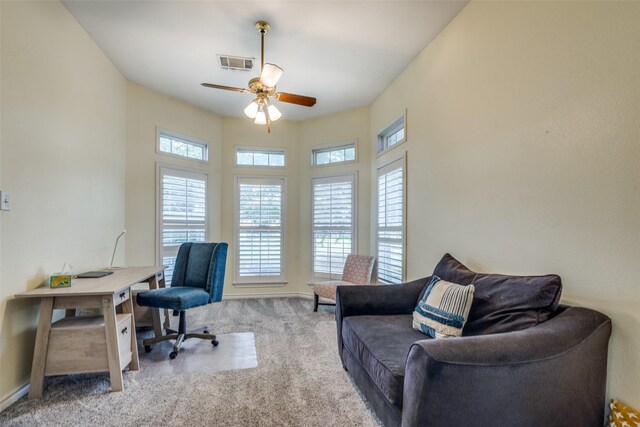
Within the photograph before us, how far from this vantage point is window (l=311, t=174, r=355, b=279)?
184 inches

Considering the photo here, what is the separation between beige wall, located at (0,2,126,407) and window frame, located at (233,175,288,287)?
6.15 feet

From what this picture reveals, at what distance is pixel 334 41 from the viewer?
297 cm

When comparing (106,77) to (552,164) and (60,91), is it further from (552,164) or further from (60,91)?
(552,164)

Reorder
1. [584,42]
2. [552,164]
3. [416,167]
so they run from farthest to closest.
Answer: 1. [416,167]
2. [552,164]
3. [584,42]

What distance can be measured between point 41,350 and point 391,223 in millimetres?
3318

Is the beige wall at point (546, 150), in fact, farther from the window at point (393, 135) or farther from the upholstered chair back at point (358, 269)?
the upholstered chair back at point (358, 269)

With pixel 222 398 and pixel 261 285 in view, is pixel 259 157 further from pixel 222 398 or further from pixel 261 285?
pixel 222 398

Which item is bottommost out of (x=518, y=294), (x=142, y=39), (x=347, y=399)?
(x=347, y=399)

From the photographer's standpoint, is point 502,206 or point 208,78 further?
point 208,78

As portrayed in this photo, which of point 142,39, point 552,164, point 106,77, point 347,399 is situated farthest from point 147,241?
point 552,164

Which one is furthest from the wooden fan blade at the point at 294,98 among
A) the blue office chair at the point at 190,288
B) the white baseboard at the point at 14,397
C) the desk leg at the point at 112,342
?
the white baseboard at the point at 14,397

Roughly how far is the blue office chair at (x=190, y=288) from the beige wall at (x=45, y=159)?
0.76 m

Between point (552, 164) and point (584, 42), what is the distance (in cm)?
61

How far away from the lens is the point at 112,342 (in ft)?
7.22
